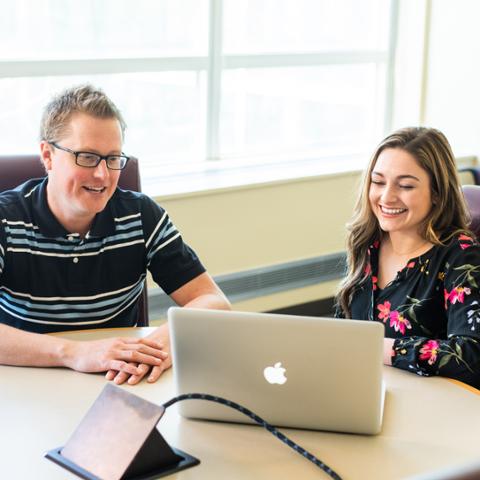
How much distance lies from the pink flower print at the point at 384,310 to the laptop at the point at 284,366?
0.62 metres

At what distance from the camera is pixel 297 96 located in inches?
162

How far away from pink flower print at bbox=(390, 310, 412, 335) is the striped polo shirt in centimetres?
50

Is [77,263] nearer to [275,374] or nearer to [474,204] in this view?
[275,374]

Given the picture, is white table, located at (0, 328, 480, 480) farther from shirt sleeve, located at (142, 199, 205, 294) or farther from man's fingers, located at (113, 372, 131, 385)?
shirt sleeve, located at (142, 199, 205, 294)

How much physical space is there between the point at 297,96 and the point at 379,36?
62 centimetres

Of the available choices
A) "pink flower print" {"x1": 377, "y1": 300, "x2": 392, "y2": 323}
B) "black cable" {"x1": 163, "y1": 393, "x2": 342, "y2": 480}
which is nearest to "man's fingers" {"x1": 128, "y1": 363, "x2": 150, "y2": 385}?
"black cable" {"x1": 163, "y1": 393, "x2": 342, "y2": 480}

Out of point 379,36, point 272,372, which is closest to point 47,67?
point 379,36

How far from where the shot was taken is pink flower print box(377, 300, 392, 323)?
6.83 feet

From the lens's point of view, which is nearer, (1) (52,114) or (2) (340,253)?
(1) (52,114)

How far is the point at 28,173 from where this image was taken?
2207 millimetres

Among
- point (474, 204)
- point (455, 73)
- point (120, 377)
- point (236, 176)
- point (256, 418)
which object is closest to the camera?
point (256, 418)

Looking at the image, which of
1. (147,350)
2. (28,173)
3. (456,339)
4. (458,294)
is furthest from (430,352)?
(28,173)

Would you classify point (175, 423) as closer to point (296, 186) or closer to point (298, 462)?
point (298, 462)

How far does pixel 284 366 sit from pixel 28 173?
105 centimetres
